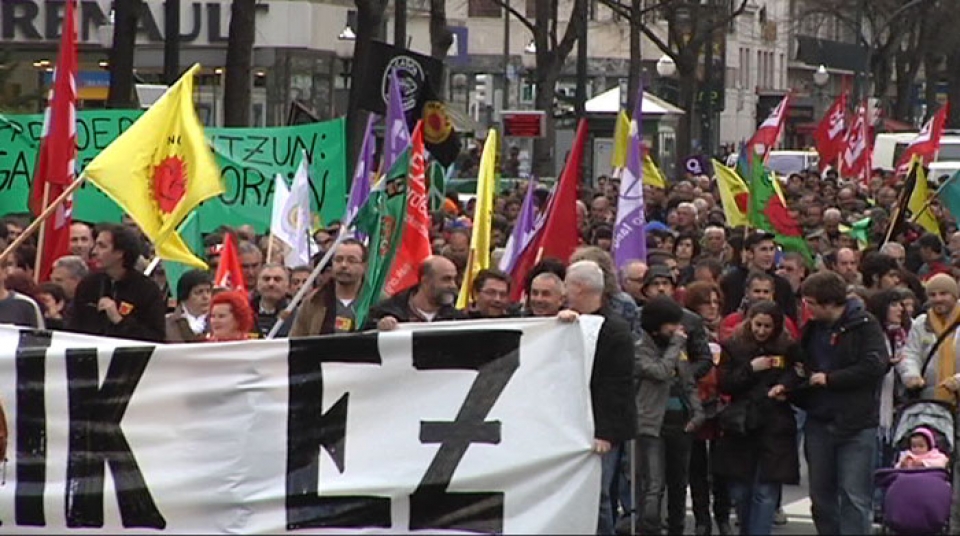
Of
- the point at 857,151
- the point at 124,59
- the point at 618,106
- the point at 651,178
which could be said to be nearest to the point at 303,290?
the point at 124,59

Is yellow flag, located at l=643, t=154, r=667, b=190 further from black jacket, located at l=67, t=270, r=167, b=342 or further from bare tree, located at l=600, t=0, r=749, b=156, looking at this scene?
black jacket, located at l=67, t=270, r=167, b=342

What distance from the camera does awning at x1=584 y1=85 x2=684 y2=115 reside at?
162ft

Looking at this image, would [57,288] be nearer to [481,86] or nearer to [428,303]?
[428,303]

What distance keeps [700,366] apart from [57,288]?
133 inches

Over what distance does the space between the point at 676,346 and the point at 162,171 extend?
109 inches

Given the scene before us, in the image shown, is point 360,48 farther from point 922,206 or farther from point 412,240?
point 412,240

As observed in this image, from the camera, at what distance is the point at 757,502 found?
41.1 ft

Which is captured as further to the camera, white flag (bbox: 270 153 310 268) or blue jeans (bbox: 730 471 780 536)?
white flag (bbox: 270 153 310 268)

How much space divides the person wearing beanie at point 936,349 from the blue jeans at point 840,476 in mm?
1210

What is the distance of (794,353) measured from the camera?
12312 mm

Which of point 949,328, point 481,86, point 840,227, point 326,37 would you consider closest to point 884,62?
point 481,86

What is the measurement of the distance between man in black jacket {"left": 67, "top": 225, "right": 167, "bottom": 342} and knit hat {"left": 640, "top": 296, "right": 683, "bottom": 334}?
7.80ft

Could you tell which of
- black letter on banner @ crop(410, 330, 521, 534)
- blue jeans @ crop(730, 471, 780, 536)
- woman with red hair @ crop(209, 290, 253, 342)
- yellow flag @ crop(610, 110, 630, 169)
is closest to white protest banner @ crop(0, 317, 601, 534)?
black letter on banner @ crop(410, 330, 521, 534)

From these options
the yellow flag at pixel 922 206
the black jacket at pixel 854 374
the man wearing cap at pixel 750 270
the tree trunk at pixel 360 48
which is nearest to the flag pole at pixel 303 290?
the black jacket at pixel 854 374
